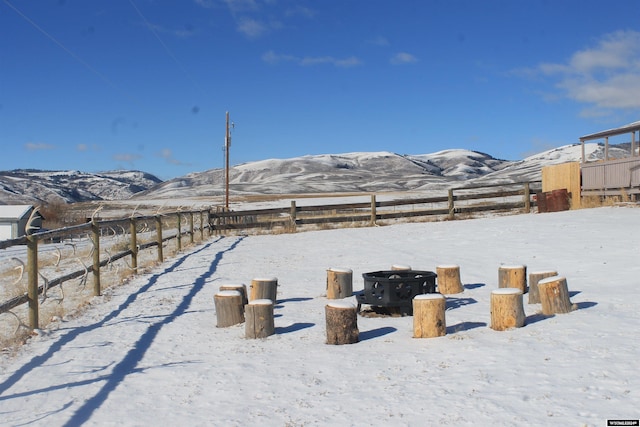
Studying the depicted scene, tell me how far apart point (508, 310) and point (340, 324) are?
1840 mm

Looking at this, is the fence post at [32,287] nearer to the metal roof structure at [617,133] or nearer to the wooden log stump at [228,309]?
the wooden log stump at [228,309]

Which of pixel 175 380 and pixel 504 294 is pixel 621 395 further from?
pixel 175 380

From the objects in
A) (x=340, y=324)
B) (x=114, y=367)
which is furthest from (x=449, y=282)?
(x=114, y=367)

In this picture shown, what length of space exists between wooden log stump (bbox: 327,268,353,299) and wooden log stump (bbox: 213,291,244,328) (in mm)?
1845

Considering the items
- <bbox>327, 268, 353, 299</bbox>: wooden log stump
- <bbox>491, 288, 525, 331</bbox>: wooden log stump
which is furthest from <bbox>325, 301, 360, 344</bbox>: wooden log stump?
<bbox>327, 268, 353, 299</bbox>: wooden log stump

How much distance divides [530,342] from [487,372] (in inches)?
40.5

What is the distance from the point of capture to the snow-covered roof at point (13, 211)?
89.7ft

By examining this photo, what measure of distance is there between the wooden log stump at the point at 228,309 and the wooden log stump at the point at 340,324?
1622mm

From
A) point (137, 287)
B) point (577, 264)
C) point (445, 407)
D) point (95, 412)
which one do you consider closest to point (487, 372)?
point (445, 407)

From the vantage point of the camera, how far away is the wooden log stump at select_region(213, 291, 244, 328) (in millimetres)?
7359

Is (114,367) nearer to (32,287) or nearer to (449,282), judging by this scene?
(32,287)

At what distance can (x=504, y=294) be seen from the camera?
20.7 feet

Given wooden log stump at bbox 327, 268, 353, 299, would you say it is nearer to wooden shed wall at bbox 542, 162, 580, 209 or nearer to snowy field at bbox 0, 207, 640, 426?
snowy field at bbox 0, 207, 640, 426

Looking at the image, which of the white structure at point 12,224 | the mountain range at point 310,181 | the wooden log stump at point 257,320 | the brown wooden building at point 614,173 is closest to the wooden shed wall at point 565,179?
the brown wooden building at point 614,173
